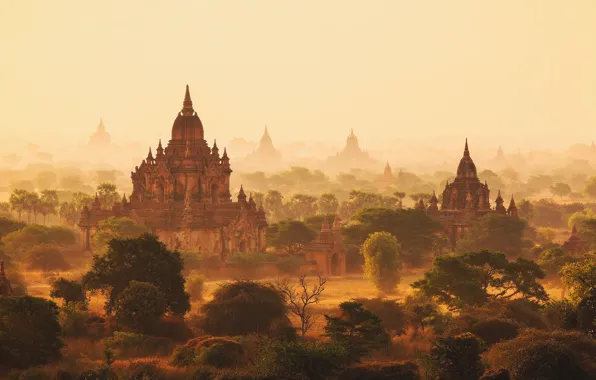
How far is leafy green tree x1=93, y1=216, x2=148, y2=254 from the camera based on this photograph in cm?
7688

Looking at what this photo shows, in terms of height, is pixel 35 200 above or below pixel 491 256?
above

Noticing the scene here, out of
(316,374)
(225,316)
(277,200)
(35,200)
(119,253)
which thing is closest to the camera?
(316,374)

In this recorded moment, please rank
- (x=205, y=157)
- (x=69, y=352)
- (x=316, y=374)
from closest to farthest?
(x=316, y=374) → (x=69, y=352) → (x=205, y=157)

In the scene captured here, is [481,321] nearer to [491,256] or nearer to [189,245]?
[491,256]

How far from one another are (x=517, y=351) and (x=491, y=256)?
61.3 feet

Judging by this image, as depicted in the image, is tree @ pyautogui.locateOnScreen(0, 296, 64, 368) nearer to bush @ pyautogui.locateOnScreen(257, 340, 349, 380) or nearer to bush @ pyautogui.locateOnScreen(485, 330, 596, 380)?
bush @ pyautogui.locateOnScreen(257, 340, 349, 380)

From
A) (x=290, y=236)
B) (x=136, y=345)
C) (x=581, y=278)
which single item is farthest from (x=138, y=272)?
(x=290, y=236)

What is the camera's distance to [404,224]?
8612 centimetres

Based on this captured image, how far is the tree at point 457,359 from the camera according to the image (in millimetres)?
40250

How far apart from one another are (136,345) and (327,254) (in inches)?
1310

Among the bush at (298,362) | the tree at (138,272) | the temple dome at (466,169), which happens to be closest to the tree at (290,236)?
the temple dome at (466,169)

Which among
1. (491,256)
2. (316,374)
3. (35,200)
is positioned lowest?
(316,374)

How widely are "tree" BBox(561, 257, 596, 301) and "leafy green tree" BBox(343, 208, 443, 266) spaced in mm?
27452

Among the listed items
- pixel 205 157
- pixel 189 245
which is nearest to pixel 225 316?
pixel 189 245
